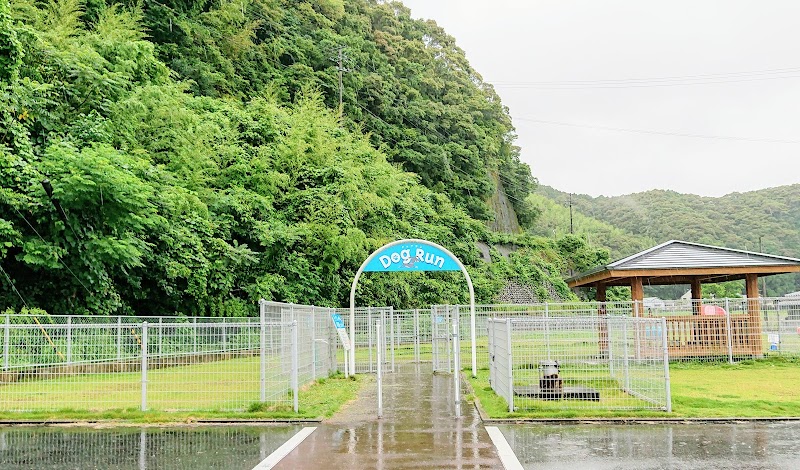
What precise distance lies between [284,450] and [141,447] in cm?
181

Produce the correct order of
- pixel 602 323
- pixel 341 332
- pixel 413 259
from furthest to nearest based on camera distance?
pixel 413 259, pixel 341 332, pixel 602 323

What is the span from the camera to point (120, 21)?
30.9m

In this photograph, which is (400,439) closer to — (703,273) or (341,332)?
(341,332)

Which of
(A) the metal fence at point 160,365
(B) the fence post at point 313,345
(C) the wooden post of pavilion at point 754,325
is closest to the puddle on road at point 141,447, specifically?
(A) the metal fence at point 160,365

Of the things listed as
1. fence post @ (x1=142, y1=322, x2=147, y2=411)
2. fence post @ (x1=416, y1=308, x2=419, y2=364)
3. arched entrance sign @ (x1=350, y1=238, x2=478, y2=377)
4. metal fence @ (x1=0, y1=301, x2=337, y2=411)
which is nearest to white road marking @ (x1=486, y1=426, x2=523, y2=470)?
metal fence @ (x1=0, y1=301, x2=337, y2=411)

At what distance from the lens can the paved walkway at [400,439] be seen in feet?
24.0

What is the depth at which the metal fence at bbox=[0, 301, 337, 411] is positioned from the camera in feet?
35.3

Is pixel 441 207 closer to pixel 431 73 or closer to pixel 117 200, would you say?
pixel 431 73

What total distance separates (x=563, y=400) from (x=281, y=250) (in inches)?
656

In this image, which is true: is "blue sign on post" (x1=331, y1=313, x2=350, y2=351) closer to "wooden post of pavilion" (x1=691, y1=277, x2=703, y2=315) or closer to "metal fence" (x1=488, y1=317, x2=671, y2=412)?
"metal fence" (x1=488, y1=317, x2=671, y2=412)

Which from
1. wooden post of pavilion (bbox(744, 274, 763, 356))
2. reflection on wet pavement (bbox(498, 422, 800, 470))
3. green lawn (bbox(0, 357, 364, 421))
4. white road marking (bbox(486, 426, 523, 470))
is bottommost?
reflection on wet pavement (bbox(498, 422, 800, 470))

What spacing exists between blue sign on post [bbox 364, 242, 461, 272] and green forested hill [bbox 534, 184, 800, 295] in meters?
75.0

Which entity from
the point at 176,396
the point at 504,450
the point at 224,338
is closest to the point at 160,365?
the point at 176,396

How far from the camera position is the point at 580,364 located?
1230cm
